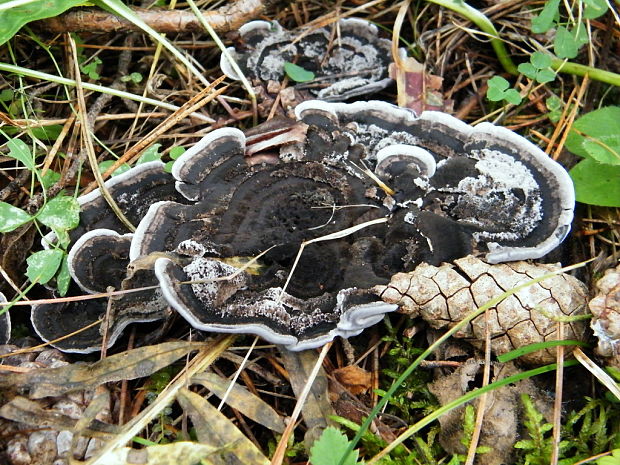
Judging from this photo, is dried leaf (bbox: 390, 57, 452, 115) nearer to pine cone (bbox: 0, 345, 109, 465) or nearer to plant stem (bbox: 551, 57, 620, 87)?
plant stem (bbox: 551, 57, 620, 87)

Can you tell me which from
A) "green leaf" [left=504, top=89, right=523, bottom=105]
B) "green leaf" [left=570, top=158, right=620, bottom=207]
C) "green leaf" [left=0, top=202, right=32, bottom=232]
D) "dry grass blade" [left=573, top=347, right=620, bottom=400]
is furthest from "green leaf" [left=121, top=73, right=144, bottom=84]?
"dry grass blade" [left=573, top=347, right=620, bottom=400]

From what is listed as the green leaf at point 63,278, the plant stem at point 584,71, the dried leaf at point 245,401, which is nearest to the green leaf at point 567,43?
the plant stem at point 584,71

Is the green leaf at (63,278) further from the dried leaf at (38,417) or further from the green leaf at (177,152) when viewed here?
the green leaf at (177,152)

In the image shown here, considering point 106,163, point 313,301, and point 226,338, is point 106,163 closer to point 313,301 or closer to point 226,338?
point 226,338

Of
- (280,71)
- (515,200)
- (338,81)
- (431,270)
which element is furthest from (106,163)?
(515,200)

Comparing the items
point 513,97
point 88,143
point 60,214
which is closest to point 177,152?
point 88,143

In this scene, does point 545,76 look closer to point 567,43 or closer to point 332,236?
point 567,43
